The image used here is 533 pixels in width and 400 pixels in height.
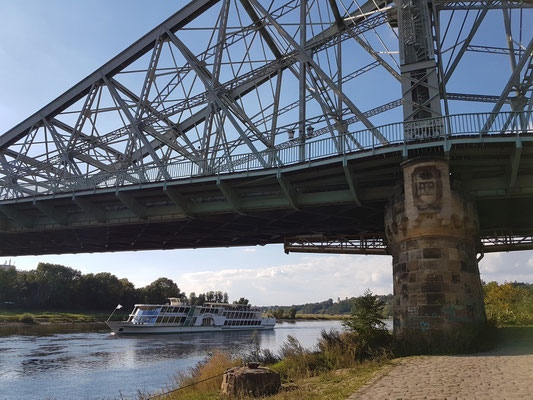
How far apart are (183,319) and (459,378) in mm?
59213

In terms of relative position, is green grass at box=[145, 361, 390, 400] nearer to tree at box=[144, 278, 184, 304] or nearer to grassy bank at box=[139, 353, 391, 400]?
grassy bank at box=[139, 353, 391, 400]

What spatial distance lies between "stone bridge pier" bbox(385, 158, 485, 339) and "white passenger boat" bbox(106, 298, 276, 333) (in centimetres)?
5035

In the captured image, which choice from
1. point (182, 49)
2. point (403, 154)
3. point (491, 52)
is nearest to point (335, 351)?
point (403, 154)

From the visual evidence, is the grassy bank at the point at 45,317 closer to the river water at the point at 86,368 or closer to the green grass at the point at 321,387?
the river water at the point at 86,368

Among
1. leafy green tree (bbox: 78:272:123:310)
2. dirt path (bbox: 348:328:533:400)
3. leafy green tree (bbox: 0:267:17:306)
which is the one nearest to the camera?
dirt path (bbox: 348:328:533:400)

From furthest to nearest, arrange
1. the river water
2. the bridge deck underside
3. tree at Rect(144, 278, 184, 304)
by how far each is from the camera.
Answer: tree at Rect(144, 278, 184, 304)
the river water
the bridge deck underside

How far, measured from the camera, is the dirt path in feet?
29.9

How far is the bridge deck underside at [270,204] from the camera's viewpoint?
62.3 ft

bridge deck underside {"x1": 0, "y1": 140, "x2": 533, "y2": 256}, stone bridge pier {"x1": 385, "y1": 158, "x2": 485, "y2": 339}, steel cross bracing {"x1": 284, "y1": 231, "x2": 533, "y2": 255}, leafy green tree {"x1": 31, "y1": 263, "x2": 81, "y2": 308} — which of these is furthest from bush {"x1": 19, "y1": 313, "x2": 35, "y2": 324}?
stone bridge pier {"x1": 385, "y1": 158, "x2": 485, "y2": 339}

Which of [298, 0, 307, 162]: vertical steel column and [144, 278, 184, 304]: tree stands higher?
[298, 0, 307, 162]: vertical steel column

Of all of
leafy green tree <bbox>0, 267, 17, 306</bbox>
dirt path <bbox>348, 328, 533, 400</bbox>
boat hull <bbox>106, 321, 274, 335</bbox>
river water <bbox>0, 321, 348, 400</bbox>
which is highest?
leafy green tree <bbox>0, 267, 17, 306</bbox>

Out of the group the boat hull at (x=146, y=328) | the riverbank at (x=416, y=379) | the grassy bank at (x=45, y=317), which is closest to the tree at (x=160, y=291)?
the grassy bank at (x=45, y=317)

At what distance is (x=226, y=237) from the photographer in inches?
1249

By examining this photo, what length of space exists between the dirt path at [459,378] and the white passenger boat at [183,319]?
174 feet
